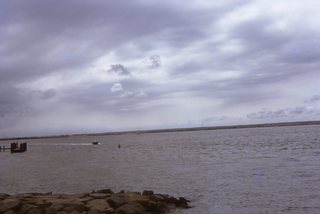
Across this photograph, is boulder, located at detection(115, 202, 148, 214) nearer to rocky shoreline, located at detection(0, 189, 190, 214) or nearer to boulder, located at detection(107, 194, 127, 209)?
rocky shoreline, located at detection(0, 189, 190, 214)

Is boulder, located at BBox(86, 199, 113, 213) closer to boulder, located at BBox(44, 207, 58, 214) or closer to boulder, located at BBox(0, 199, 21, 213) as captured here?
boulder, located at BBox(44, 207, 58, 214)

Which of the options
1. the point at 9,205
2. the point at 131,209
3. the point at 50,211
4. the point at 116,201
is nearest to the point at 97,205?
the point at 116,201

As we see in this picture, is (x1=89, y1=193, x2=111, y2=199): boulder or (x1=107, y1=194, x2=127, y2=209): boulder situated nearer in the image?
(x1=107, y1=194, x2=127, y2=209): boulder

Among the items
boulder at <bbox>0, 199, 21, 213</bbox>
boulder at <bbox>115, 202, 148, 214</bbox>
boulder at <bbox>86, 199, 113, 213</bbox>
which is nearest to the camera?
boulder at <bbox>115, 202, 148, 214</bbox>

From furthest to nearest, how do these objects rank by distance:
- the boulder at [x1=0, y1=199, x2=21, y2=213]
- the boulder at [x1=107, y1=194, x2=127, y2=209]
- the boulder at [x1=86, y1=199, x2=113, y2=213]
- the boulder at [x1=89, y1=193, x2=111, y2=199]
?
the boulder at [x1=89, y1=193, x2=111, y2=199]
the boulder at [x1=107, y1=194, x2=127, y2=209]
the boulder at [x1=0, y1=199, x2=21, y2=213]
the boulder at [x1=86, y1=199, x2=113, y2=213]

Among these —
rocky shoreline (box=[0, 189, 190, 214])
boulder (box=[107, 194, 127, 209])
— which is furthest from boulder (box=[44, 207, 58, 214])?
boulder (box=[107, 194, 127, 209])

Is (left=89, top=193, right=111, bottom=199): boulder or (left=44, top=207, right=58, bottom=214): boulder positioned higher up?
(left=89, top=193, right=111, bottom=199): boulder

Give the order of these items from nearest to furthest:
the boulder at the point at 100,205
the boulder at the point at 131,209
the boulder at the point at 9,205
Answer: the boulder at the point at 131,209 → the boulder at the point at 100,205 → the boulder at the point at 9,205

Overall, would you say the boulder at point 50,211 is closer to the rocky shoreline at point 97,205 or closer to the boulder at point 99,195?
the rocky shoreline at point 97,205

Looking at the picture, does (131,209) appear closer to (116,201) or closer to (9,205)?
(116,201)

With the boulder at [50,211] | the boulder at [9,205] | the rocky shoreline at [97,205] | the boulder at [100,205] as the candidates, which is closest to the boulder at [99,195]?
the rocky shoreline at [97,205]

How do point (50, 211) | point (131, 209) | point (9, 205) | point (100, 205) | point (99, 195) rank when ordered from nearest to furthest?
point (50, 211) → point (131, 209) → point (100, 205) → point (9, 205) → point (99, 195)

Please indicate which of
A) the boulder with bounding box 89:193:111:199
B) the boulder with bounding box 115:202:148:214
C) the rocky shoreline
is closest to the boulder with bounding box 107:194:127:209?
the rocky shoreline

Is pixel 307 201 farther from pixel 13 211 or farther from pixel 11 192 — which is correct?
pixel 11 192
